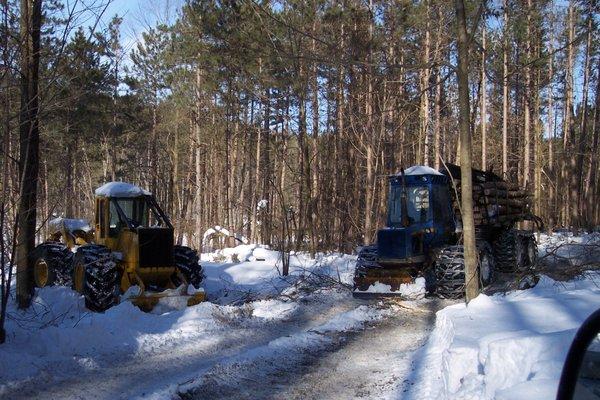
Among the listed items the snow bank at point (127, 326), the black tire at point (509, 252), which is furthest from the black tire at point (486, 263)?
the snow bank at point (127, 326)

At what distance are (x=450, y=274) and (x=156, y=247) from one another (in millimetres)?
6234

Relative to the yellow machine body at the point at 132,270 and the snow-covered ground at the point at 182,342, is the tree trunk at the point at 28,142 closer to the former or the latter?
the snow-covered ground at the point at 182,342

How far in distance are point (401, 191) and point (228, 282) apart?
5434 mm

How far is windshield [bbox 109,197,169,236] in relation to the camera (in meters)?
13.1

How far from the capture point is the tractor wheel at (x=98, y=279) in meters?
11.7

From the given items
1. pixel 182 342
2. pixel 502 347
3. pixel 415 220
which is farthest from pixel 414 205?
pixel 502 347

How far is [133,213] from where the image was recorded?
1325cm

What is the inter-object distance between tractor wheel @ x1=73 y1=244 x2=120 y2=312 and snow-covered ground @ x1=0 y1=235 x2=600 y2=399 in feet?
1.03

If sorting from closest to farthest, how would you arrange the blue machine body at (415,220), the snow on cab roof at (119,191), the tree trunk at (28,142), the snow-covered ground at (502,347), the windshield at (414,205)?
the snow-covered ground at (502,347), the tree trunk at (28,142), the snow on cab roof at (119,191), the blue machine body at (415,220), the windshield at (414,205)

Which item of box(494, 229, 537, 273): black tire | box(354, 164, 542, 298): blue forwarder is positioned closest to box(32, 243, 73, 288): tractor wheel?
box(354, 164, 542, 298): blue forwarder

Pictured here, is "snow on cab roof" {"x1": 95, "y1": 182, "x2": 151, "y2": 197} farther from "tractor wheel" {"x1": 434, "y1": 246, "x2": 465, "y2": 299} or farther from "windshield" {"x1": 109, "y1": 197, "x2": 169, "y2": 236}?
"tractor wheel" {"x1": 434, "y1": 246, "x2": 465, "y2": 299}

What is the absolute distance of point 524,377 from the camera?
4.53 meters

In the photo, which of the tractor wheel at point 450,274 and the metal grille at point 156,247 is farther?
the tractor wheel at point 450,274

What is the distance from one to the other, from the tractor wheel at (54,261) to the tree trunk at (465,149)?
941 centimetres
